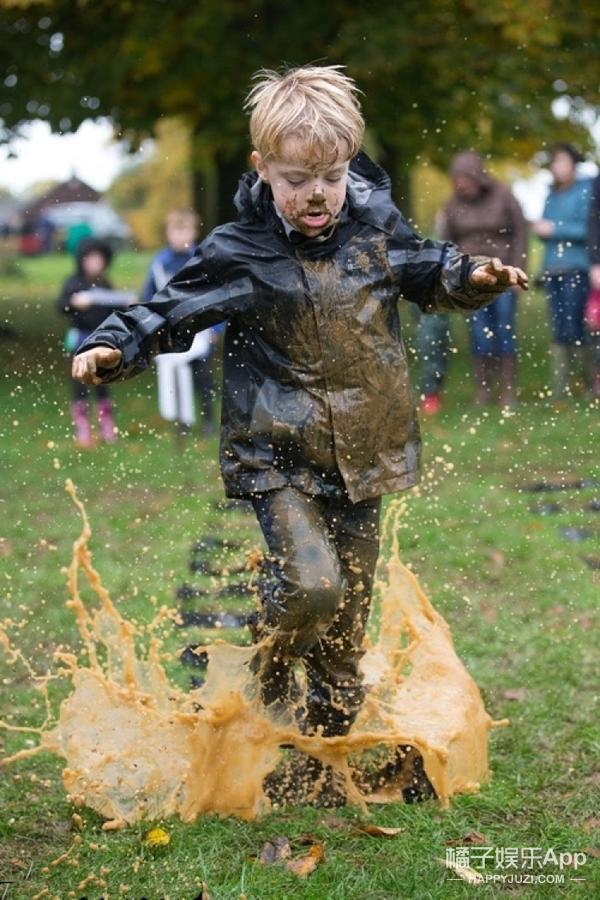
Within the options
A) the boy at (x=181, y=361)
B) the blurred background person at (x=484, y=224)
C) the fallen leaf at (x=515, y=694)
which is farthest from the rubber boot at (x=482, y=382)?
the fallen leaf at (x=515, y=694)

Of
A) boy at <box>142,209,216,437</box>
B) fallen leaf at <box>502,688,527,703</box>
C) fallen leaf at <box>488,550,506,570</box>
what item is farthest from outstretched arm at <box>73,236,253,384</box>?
boy at <box>142,209,216,437</box>

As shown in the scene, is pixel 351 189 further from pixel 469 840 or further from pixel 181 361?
pixel 181 361

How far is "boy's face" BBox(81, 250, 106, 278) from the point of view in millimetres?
11141

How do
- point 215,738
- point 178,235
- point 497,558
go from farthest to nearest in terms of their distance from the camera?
point 178,235, point 497,558, point 215,738

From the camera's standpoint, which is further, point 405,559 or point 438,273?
point 405,559

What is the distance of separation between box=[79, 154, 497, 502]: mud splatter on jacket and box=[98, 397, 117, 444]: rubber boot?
261 inches

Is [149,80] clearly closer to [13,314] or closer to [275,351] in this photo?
[13,314]

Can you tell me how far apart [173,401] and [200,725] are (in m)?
6.32

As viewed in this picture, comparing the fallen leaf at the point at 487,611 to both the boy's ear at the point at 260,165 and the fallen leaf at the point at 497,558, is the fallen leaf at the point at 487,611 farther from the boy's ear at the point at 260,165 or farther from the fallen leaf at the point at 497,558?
the boy's ear at the point at 260,165

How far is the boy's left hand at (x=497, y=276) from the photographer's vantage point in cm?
380

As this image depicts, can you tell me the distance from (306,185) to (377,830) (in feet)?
6.06

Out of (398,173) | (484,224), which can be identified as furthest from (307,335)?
(398,173)

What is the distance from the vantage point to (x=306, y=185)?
12.4ft

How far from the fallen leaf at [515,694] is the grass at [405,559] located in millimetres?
12
